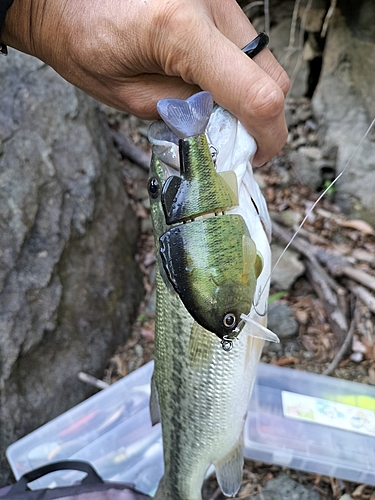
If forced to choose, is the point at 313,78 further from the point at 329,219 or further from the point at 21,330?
the point at 21,330

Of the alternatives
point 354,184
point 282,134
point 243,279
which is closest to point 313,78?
point 354,184

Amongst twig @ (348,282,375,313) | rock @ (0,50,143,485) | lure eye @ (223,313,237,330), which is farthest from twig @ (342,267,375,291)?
lure eye @ (223,313,237,330)

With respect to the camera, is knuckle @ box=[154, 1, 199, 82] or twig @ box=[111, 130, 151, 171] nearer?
knuckle @ box=[154, 1, 199, 82]

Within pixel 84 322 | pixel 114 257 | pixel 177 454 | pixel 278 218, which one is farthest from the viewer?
pixel 278 218

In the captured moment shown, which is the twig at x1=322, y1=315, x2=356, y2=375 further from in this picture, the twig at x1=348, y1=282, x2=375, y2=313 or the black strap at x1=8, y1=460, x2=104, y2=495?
the black strap at x1=8, y1=460, x2=104, y2=495

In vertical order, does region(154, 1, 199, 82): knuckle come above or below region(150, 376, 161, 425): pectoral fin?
above

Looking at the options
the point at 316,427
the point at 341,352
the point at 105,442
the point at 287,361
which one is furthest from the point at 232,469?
the point at 341,352

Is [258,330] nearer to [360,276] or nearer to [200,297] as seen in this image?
[200,297]

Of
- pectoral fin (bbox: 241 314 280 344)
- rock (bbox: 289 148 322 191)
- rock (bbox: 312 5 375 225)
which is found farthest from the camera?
rock (bbox: 289 148 322 191)
